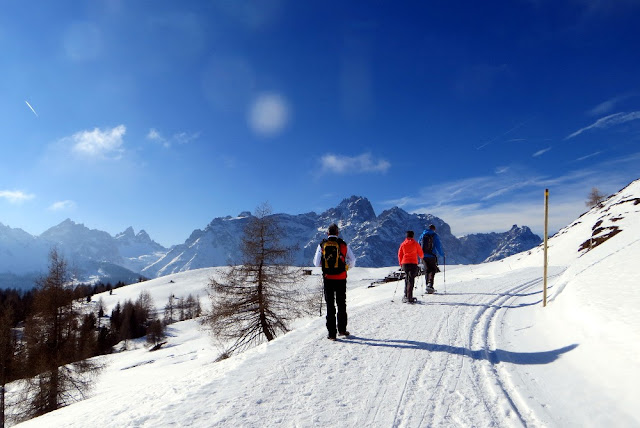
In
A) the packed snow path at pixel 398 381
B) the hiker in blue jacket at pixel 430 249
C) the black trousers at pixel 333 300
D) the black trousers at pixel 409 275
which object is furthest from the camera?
the hiker in blue jacket at pixel 430 249

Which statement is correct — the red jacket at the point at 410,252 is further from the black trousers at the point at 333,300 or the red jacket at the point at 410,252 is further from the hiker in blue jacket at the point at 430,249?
the black trousers at the point at 333,300

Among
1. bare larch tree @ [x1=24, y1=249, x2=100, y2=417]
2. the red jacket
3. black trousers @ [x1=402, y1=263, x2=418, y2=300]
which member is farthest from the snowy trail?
bare larch tree @ [x1=24, y1=249, x2=100, y2=417]

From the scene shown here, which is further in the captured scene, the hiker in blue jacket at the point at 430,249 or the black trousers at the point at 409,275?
the hiker in blue jacket at the point at 430,249

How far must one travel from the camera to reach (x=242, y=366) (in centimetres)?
530

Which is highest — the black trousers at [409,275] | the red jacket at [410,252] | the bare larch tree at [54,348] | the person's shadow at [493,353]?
the red jacket at [410,252]

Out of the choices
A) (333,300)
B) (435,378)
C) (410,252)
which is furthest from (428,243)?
(435,378)

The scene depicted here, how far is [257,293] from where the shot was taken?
18984mm

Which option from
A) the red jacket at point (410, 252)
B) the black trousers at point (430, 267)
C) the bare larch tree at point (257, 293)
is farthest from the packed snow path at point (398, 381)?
the bare larch tree at point (257, 293)

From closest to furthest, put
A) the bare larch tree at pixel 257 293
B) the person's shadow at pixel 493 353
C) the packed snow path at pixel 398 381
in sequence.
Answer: the packed snow path at pixel 398 381 → the person's shadow at pixel 493 353 → the bare larch tree at pixel 257 293

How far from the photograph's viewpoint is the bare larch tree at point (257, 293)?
61.1 ft

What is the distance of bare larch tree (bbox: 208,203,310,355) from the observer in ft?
61.1

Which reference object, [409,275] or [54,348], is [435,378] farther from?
[54,348]

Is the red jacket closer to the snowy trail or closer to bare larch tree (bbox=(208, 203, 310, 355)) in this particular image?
the snowy trail

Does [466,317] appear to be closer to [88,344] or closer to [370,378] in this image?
[370,378]
